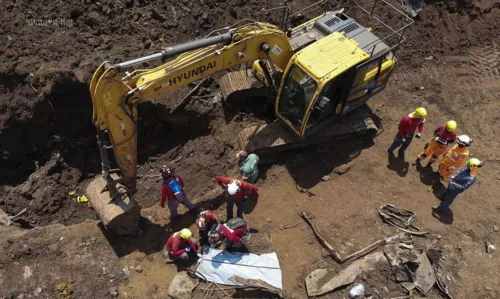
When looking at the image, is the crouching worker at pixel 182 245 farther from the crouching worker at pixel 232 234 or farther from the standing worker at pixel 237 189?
the standing worker at pixel 237 189

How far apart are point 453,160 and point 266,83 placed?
16.4 ft

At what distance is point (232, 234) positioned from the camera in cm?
845

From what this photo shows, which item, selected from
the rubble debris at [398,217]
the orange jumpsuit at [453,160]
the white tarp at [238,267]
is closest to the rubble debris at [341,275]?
the white tarp at [238,267]

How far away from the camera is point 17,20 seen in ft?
38.8

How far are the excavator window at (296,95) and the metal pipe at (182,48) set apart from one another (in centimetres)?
182

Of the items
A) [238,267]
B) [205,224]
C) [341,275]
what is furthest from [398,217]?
[205,224]

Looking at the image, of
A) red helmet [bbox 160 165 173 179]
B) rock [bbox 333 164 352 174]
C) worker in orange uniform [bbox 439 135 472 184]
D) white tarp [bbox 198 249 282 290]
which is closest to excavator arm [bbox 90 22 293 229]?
red helmet [bbox 160 165 173 179]

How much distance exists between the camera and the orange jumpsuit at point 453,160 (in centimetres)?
977

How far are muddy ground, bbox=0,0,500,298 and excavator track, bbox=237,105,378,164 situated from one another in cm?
38

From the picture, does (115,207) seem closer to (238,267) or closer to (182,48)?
(238,267)

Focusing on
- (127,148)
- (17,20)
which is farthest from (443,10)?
(17,20)

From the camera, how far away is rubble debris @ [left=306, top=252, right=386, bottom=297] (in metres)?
8.53

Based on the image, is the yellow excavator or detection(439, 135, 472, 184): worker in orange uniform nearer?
the yellow excavator

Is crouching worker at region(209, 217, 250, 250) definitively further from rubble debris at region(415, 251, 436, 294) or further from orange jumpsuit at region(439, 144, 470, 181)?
orange jumpsuit at region(439, 144, 470, 181)
